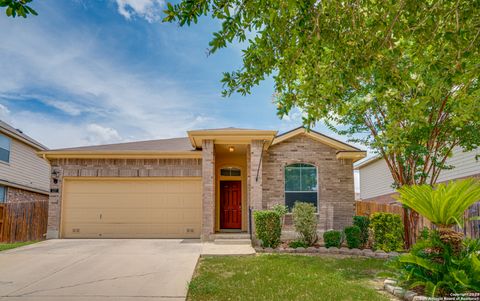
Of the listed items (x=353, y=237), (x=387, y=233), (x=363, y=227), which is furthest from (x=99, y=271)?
(x=387, y=233)

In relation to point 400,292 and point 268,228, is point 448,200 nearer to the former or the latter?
point 400,292

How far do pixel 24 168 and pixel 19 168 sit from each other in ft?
1.60

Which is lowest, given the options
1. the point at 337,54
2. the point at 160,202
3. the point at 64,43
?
the point at 160,202

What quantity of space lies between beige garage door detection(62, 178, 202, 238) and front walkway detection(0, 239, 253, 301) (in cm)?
258

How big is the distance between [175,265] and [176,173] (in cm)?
564

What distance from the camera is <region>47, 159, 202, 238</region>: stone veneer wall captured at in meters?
12.7

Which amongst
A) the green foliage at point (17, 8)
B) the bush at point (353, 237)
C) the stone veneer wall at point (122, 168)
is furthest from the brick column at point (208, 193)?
the green foliage at point (17, 8)

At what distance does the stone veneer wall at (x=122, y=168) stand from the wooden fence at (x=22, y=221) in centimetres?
Result: 320

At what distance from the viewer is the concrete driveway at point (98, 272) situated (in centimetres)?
Result: 535

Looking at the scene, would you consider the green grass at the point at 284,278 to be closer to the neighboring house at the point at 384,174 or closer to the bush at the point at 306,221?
the bush at the point at 306,221

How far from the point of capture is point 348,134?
11.1 m

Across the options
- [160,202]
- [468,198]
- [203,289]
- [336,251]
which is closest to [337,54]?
[468,198]

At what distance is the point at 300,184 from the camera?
12867 mm

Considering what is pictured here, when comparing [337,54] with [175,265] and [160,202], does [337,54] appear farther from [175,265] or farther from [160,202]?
[160,202]
